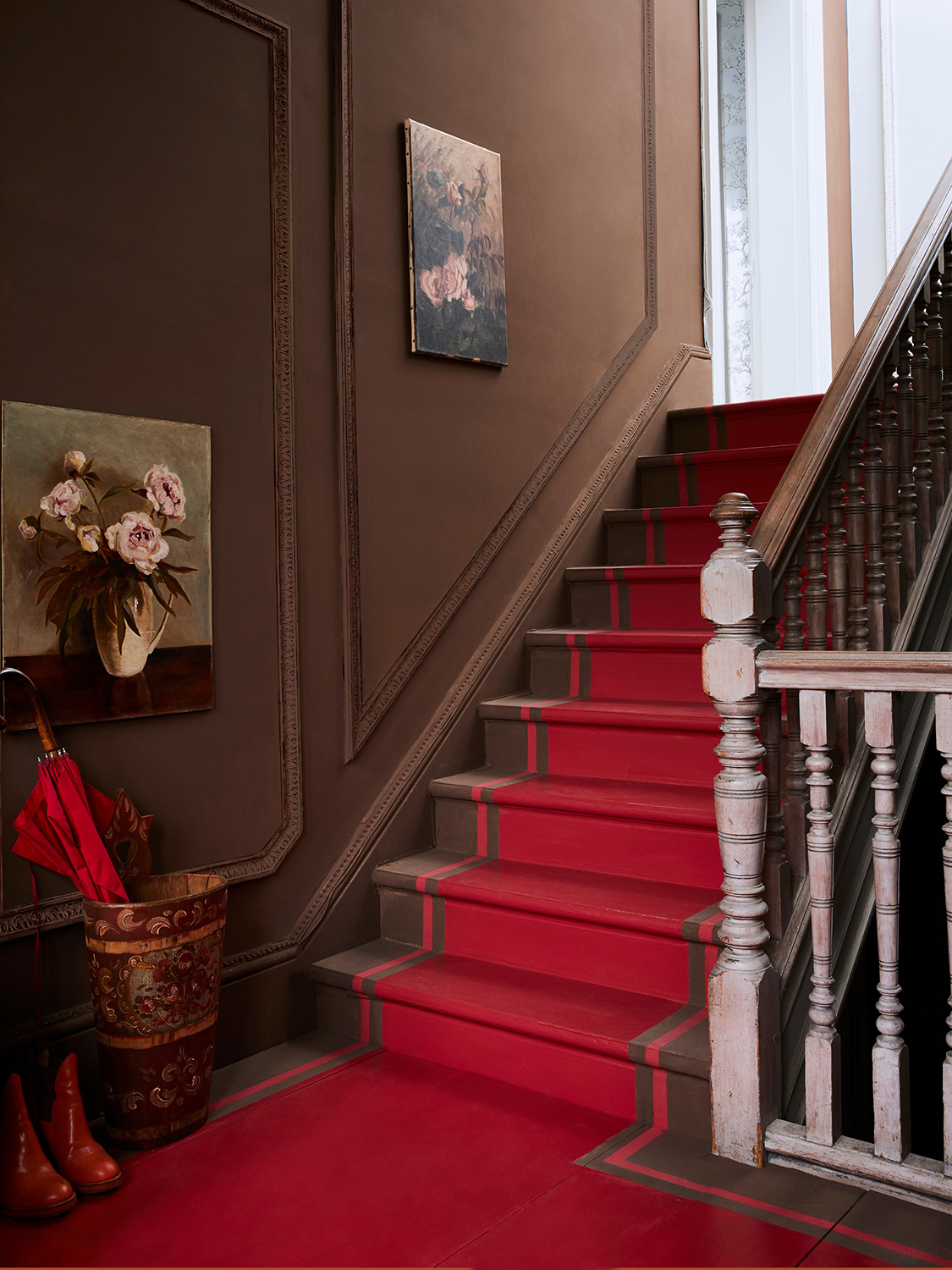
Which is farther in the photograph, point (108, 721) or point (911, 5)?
point (911, 5)

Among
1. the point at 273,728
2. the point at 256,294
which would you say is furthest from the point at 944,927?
the point at 256,294

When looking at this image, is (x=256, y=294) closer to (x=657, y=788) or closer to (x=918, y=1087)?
(x=657, y=788)

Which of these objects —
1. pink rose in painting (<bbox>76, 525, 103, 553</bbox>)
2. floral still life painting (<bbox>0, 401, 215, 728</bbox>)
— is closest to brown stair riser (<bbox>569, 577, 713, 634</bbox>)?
floral still life painting (<bbox>0, 401, 215, 728</bbox>)

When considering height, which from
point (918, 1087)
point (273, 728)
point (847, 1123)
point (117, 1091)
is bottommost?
point (918, 1087)

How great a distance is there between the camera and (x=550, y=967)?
8.65 feet

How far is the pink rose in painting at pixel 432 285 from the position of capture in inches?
127

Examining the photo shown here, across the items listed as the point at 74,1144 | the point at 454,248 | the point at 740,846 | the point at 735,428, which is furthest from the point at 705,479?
the point at 74,1144

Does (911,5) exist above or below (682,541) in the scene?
above

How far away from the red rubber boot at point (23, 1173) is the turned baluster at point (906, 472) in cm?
230

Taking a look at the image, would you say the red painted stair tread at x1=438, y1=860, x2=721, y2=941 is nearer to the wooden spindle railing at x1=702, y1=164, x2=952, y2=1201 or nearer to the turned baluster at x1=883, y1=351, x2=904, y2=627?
the wooden spindle railing at x1=702, y1=164, x2=952, y2=1201

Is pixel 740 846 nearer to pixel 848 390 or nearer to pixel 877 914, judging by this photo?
pixel 877 914

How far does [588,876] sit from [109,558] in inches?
56.6

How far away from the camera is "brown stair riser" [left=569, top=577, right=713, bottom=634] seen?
345 centimetres

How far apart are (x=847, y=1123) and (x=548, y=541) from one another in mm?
2014
